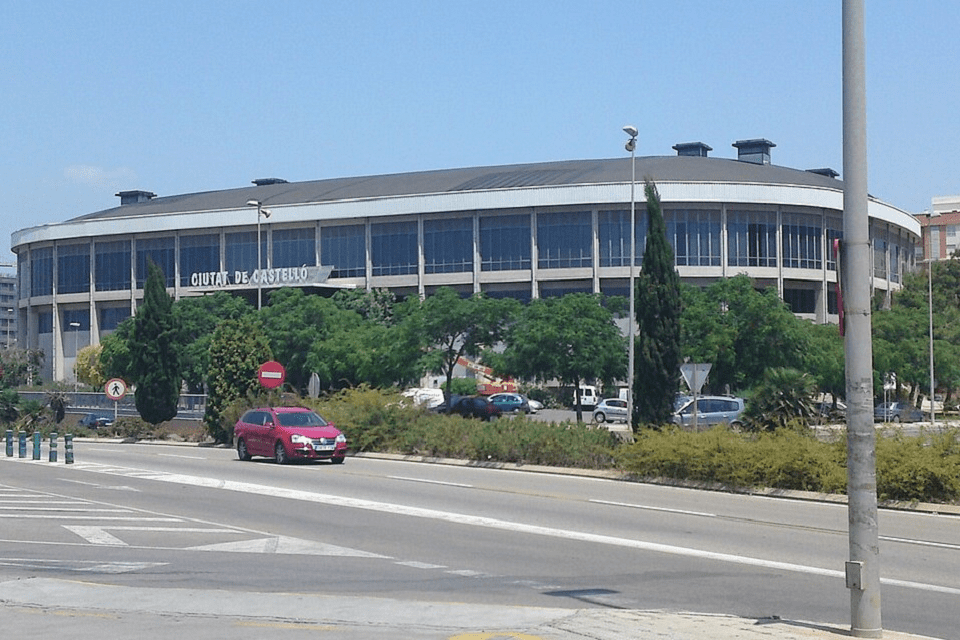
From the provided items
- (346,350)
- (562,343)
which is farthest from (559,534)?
(346,350)

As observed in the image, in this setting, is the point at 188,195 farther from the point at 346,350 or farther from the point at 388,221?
the point at 346,350

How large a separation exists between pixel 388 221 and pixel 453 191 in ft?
20.4

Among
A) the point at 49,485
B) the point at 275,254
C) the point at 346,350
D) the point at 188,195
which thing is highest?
the point at 188,195

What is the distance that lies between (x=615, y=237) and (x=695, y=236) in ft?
18.4

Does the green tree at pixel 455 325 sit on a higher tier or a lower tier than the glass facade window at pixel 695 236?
lower

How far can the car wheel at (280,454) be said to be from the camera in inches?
1342

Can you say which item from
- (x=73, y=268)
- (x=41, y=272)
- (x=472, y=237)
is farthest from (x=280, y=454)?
(x=41, y=272)

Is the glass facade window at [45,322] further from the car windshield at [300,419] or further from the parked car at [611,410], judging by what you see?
the car windshield at [300,419]

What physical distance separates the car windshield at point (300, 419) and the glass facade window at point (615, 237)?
53.6m

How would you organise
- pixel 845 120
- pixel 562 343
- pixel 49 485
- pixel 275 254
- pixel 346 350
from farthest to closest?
pixel 275 254
pixel 346 350
pixel 562 343
pixel 49 485
pixel 845 120

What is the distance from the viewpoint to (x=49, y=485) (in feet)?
92.8

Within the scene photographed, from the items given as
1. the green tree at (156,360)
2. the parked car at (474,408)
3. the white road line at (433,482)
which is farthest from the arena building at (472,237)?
the white road line at (433,482)

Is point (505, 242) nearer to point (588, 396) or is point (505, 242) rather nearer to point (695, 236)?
point (695, 236)

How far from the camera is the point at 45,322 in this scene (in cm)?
10938
